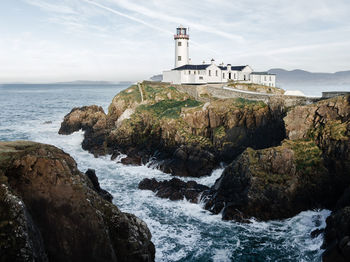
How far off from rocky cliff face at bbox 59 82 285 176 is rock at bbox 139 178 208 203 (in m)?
4.39

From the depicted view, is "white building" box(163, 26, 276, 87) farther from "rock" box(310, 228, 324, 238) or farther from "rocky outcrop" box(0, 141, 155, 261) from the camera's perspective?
"rocky outcrop" box(0, 141, 155, 261)

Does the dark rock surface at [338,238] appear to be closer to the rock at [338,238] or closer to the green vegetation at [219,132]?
the rock at [338,238]

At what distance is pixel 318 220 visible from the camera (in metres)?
26.4

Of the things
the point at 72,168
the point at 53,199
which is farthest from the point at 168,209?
the point at 53,199

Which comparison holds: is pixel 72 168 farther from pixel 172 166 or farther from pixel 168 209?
pixel 172 166

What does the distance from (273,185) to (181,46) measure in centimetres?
5544

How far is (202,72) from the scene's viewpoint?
7100 cm

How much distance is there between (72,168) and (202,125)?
30.4 m

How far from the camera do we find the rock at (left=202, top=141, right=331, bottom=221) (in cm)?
2791

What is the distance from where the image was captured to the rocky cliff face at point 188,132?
40.8 metres

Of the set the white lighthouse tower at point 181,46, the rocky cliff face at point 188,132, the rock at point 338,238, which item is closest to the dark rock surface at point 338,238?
the rock at point 338,238

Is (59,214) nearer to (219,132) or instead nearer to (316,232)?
(316,232)

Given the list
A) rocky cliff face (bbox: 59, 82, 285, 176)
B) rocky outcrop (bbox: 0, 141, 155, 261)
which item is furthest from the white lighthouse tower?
rocky outcrop (bbox: 0, 141, 155, 261)

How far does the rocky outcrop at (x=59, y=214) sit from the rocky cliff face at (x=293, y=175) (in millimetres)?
13589
